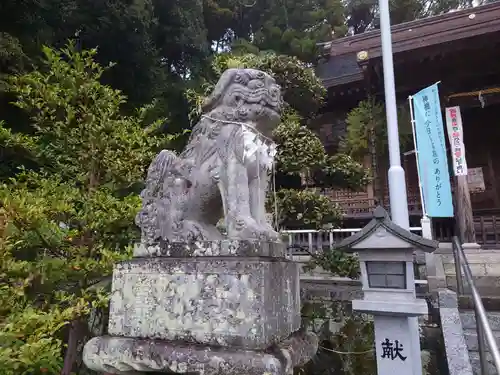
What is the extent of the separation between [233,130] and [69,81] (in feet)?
7.12

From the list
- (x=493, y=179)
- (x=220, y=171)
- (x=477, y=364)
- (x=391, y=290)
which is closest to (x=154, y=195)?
(x=220, y=171)

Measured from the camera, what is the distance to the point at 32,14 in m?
5.57

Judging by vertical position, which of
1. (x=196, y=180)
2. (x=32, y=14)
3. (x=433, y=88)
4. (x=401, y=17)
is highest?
(x=401, y=17)

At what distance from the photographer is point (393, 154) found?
4898mm

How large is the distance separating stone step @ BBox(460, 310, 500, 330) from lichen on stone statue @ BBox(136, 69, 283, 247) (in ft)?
10.6

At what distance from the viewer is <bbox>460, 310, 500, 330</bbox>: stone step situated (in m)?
3.91

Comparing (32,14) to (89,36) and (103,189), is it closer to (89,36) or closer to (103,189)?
(89,36)

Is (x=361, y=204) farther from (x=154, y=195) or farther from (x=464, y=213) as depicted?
(x=154, y=195)

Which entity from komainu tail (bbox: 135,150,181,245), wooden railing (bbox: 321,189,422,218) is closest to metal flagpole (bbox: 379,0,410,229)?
komainu tail (bbox: 135,150,181,245)

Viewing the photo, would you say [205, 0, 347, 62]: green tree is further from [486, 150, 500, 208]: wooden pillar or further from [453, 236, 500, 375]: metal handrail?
[453, 236, 500, 375]: metal handrail

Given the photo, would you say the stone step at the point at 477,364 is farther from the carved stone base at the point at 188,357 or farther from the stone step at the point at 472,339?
the carved stone base at the point at 188,357

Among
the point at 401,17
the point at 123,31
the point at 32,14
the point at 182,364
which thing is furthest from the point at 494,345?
the point at 401,17

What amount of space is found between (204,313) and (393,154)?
4014 millimetres

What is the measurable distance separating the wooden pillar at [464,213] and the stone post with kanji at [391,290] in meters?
4.79
